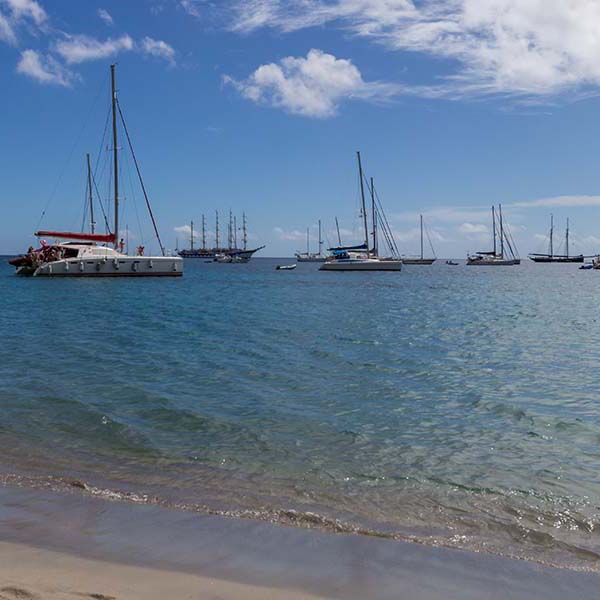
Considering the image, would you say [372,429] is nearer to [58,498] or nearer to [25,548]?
[58,498]

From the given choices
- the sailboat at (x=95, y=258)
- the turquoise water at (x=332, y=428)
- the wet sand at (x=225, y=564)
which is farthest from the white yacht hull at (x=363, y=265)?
the wet sand at (x=225, y=564)

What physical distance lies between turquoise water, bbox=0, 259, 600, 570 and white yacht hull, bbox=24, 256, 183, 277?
123 feet

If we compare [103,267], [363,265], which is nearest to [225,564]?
[103,267]

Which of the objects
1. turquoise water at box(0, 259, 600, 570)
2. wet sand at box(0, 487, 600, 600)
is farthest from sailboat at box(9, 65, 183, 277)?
wet sand at box(0, 487, 600, 600)

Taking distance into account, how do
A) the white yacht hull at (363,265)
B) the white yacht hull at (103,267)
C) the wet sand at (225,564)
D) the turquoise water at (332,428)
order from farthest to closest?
the white yacht hull at (363,265)
the white yacht hull at (103,267)
the turquoise water at (332,428)
the wet sand at (225,564)

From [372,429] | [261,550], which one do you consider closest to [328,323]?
[372,429]

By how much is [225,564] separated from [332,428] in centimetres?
546

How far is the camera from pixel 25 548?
→ 5.68m

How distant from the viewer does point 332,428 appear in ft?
35.5

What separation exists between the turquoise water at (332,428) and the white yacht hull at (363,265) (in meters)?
71.5

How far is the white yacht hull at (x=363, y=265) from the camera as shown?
315 feet

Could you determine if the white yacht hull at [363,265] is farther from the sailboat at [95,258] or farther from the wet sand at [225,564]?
the wet sand at [225,564]

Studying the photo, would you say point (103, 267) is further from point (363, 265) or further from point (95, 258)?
point (363, 265)

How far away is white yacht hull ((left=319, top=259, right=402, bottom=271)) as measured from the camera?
96.0m
